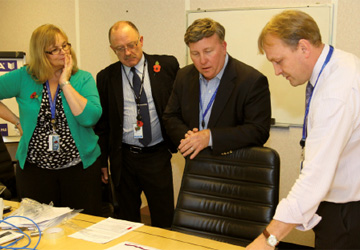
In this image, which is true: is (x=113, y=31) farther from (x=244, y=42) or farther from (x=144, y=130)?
(x=244, y=42)

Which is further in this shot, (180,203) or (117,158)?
(117,158)

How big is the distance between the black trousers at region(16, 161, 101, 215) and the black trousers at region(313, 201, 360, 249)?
4.77 ft

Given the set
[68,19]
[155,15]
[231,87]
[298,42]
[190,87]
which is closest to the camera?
[298,42]

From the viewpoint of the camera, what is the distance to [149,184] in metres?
2.83

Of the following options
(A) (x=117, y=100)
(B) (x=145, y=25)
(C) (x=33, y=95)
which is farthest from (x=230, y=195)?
(B) (x=145, y=25)

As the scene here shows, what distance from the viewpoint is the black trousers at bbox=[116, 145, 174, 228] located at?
9.21 feet

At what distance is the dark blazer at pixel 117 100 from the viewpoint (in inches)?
110

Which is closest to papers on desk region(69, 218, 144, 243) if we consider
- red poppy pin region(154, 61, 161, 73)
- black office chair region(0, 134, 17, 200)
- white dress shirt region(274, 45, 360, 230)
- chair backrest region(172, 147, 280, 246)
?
chair backrest region(172, 147, 280, 246)

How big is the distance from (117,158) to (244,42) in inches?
60.2

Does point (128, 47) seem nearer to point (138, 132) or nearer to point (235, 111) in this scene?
point (138, 132)

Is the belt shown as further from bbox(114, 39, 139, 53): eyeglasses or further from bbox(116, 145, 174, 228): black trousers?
bbox(114, 39, 139, 53): eyeglasses

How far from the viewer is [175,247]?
1589 millimetres

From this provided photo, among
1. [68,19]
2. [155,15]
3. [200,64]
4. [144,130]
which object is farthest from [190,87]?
[68,19]

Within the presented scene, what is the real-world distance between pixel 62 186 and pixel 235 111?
1.18 metres
